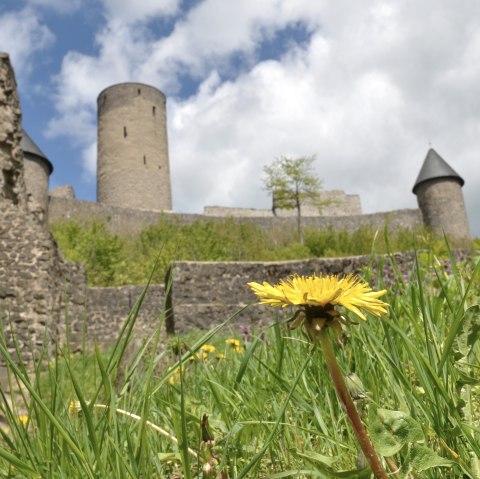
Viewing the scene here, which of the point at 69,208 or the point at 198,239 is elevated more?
the point at 69,208

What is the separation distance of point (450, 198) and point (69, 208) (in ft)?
74.5

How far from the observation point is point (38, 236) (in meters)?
8.55

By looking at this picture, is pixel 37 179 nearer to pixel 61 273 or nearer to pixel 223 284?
pixel 61 273

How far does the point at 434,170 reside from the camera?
3341cm

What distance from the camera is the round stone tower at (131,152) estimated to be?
33.2 m

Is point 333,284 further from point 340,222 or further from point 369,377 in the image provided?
point 340,222

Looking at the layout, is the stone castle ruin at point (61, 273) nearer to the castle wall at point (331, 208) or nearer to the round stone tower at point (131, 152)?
the round stone tower at point (131, 152)

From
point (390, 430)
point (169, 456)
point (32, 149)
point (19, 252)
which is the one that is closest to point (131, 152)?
point (32, 149)

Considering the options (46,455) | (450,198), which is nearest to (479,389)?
(46,455)

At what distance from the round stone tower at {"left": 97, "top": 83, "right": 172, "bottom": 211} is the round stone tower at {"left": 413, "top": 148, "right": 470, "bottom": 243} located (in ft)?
54.9

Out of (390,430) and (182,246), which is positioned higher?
(182,246)

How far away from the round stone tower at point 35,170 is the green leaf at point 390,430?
26.9 m

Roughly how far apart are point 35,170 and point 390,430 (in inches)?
1106

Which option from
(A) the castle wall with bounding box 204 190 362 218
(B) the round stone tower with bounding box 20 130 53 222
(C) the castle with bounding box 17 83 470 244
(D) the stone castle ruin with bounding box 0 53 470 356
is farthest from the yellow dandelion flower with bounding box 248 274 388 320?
(A) the castle wall with bounding box 204 190 362 218
